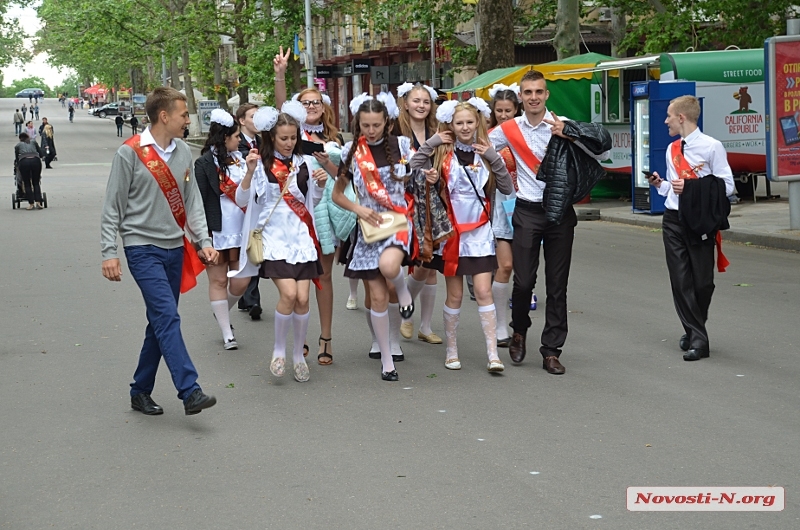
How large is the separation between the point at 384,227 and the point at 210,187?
1.93m

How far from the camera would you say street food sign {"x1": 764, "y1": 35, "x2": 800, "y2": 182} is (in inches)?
585

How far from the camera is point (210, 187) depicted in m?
8.70

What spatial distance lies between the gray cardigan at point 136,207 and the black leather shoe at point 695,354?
11.6ft

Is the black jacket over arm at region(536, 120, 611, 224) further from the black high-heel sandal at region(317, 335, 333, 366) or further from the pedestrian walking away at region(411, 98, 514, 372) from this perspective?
the black high-heel sandal at region(317, 335, 333, 366)

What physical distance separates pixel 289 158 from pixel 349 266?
31.2 inches

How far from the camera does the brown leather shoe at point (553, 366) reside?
752cm

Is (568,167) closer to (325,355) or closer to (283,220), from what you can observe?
(283,220)

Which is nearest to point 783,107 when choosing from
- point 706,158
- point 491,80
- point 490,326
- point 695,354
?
point 706,158

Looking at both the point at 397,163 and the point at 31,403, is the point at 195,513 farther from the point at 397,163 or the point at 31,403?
the point at 397,163

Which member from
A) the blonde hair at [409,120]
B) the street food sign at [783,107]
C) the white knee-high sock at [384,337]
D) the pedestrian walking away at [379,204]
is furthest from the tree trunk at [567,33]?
the white knee-high sock at [384,337]

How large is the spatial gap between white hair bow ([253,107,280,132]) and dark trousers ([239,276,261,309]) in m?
3.09

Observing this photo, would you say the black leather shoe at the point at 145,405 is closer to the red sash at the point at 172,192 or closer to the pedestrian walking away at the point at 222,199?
the red sash at the point at 172,192

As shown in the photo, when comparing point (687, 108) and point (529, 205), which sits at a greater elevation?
point (687, 108)

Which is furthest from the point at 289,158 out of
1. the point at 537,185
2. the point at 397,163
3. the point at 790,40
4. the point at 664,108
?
the point at 664,108
